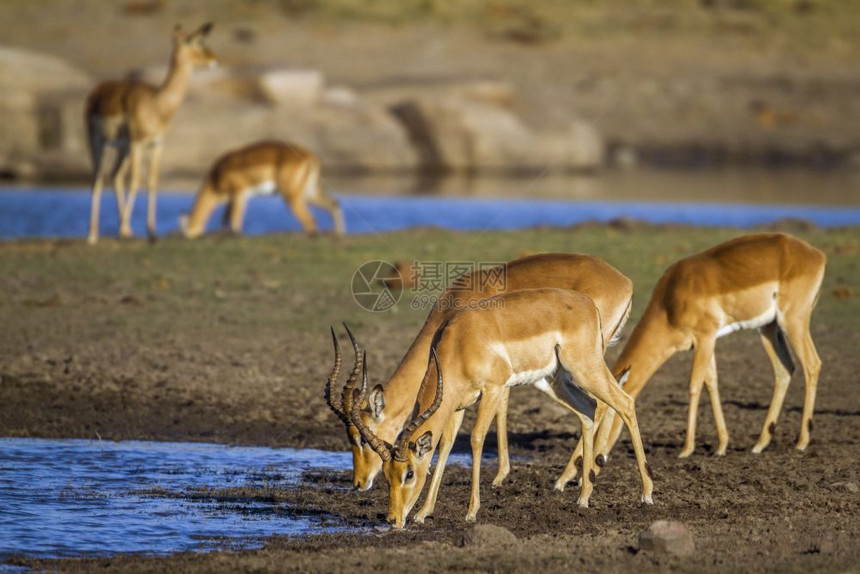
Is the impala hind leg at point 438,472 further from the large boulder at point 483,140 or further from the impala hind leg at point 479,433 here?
the large boulder at point 483,140

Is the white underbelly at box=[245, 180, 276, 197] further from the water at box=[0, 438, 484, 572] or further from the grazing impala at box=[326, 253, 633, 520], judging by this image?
the grazing impala at box=[326, 253, 633, 520]

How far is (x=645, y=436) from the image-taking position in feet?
33.1

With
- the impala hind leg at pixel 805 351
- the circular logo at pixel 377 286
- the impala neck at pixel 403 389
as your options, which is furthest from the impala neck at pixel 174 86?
the impala neck at pixel 403 389

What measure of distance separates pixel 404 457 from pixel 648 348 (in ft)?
9.53

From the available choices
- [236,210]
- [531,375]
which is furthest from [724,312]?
[236,210]

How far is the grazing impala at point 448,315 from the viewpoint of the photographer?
766 centimetres

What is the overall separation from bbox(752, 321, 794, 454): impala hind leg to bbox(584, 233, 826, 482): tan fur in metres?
0.01

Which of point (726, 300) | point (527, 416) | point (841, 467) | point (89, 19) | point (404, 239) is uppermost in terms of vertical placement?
point (726, 300)

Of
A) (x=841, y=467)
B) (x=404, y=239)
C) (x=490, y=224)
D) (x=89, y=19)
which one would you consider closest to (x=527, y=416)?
(x=841, y=467)

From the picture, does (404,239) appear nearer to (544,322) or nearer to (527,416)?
(527,416)

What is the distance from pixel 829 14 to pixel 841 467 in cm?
4708

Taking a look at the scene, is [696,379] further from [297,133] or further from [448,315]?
[297,133]

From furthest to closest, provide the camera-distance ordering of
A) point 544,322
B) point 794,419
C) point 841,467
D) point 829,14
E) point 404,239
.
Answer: point 829,14 → point 404,239 → point 794,419 → point 841,467 → point 544,322

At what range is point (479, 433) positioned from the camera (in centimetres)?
823
